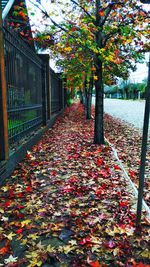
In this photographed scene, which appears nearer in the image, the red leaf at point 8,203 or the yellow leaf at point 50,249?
the yellow leaf at point 50,249

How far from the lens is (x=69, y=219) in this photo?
3172mm

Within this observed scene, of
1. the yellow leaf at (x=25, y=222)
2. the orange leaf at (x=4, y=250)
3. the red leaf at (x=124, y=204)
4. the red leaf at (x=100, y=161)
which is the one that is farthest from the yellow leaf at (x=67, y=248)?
the red leaf at (x=100, y=161)

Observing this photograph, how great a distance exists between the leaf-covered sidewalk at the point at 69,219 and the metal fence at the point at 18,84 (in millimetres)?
950

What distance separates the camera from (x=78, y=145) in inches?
304

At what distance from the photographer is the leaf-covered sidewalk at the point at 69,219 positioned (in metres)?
2.46

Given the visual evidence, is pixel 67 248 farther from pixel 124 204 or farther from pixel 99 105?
pixel 99 105

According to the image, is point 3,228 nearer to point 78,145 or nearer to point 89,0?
point 78,145

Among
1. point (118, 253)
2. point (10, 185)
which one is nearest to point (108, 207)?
point (118, 253)

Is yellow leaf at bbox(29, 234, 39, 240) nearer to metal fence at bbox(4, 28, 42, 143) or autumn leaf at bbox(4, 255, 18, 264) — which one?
autumn leaf at bbox(4, 255, 18, 264)

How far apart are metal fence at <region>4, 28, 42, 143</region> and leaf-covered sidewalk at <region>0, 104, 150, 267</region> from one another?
950 mm

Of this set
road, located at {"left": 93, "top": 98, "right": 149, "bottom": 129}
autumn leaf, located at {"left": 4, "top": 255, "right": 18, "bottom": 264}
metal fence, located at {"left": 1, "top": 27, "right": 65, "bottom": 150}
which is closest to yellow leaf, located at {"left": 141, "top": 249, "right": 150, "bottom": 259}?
autumn leaf, located at {"left": 4, "top": 255, "right": 18, "bottom": 264}

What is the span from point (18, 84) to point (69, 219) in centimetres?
351

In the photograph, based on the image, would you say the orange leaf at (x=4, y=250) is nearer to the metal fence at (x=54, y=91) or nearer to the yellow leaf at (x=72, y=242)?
the yellow leaf at (x=72, y=242)

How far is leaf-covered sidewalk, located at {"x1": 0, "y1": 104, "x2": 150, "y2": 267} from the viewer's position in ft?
8.07
